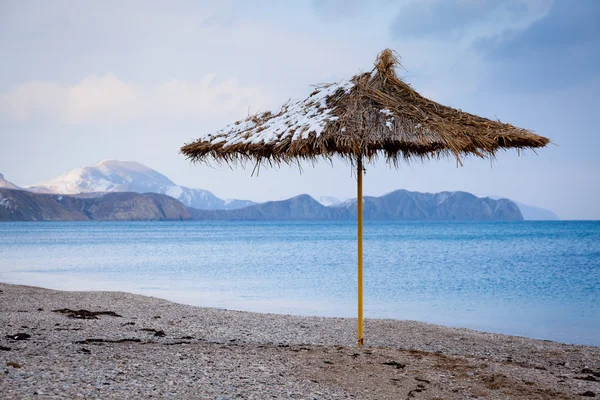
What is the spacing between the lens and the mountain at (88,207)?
160 metres

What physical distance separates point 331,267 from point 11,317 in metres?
20.6

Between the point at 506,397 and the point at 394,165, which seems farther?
the point at 394,165

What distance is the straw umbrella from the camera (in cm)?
593

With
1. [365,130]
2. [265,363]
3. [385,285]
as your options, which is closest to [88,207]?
[385,285]

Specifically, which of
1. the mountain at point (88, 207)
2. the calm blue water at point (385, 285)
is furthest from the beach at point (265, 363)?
the mountain at point (88, 207)

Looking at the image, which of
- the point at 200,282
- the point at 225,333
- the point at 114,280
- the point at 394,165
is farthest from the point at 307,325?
the point at 114,280

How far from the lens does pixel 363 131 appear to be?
5.96 meters

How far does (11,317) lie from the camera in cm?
955

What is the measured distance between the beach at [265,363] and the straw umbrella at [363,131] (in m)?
1.30

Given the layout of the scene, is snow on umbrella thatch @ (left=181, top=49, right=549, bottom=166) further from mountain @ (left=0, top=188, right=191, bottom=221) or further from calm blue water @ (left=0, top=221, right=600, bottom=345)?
mountain @ (left=0, top=188, right=191, bottom=221)

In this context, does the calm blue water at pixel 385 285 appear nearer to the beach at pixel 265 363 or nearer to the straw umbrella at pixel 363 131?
the beach at pixel 265 363

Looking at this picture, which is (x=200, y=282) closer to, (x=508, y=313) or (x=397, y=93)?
(x=508, y=313)

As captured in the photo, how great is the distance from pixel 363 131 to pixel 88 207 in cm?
17812

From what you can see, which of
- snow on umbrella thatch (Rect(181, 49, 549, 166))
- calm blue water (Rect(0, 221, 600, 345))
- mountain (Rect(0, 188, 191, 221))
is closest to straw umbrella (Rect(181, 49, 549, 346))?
snow on umbrella thatch (Rect(181, 49, 549, 166))
